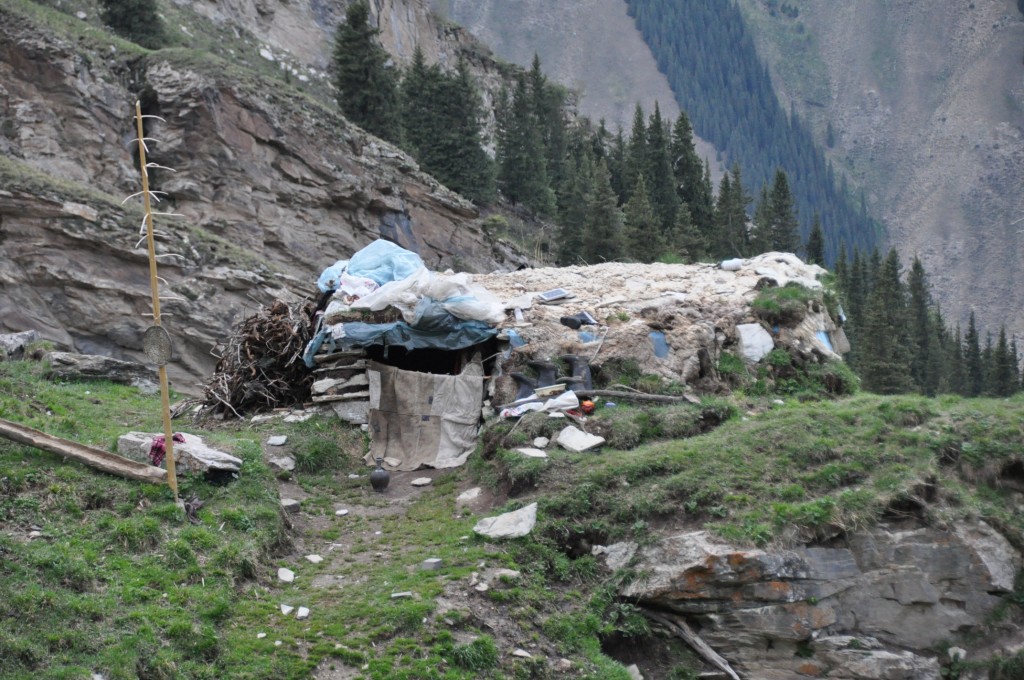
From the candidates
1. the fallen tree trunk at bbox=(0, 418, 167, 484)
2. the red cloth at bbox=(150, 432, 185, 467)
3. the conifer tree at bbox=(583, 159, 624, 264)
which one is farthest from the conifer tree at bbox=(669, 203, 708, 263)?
the fallen tree trunk at bbox=(0, 418, 167, 484)

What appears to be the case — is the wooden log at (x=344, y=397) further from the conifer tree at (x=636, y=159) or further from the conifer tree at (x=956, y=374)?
the conifer tree at (x=956, y=374)

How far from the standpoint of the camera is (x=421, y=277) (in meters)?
16.4

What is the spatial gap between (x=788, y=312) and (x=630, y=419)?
4.72 m

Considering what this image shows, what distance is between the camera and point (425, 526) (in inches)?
495

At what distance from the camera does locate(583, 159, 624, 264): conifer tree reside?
34438mm

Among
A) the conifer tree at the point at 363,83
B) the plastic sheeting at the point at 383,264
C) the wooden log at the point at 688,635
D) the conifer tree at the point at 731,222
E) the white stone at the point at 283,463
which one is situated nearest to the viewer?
the wooden log at the point at 688,635

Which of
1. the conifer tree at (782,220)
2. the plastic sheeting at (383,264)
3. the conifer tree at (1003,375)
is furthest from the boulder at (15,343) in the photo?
the conifer tree at (1003,375)

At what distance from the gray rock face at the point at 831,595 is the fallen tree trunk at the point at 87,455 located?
5433 millimetres

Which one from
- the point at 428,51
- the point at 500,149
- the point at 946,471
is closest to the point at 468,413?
the point at 946,471

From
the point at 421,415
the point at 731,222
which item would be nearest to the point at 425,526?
the point at 421,415

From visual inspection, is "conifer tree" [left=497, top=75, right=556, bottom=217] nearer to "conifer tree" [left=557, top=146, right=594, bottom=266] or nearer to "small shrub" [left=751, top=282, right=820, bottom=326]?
"conifer tree" [left=557, top=146, right=594, bottom=266]

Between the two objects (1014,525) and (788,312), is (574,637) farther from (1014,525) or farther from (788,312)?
(788,312)

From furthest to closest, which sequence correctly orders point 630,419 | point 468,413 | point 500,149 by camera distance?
point 500,149, point 468,413, point 630,419

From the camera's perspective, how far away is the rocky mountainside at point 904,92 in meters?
103
